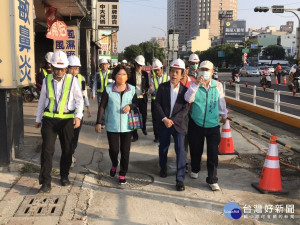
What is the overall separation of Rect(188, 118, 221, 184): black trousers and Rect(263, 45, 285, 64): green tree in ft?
420

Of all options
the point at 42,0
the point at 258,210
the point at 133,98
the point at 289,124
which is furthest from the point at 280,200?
the point at 42,0

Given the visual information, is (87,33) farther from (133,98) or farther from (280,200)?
(280,200)

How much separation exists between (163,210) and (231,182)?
1531 mm

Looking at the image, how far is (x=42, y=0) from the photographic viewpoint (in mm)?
11789

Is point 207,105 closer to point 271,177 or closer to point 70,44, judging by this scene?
point 271,177

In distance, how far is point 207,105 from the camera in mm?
5074

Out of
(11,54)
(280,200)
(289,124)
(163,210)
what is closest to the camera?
(163,210)

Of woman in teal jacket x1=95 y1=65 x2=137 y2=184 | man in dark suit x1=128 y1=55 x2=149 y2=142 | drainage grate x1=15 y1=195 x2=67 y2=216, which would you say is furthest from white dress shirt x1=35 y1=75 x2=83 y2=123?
man in dark suit x1=128 y1=55 x2=149 y2=142

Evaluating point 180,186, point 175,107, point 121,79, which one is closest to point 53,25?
point 121,79

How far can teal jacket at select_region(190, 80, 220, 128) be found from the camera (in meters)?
5.06

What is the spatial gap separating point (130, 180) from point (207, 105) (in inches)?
65.9

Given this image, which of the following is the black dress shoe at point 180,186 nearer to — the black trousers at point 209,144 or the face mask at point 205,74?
the black trousers at point 209,144

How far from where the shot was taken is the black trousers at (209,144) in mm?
5086

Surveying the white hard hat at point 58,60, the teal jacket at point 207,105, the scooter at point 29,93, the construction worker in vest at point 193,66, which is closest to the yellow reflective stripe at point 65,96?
the white hard hat at point 58,60
